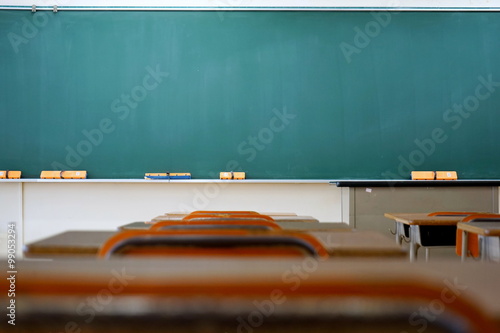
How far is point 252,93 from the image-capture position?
4.38m

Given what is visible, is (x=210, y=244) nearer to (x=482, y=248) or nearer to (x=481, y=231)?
(x=481, y=231)

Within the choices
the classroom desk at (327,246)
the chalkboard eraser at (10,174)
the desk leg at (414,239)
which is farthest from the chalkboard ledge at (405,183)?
the chalkboard eraser at (10,174)

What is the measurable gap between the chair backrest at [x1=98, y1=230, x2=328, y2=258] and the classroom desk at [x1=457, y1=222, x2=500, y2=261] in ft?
3.69

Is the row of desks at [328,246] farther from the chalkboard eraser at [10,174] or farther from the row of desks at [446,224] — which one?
the chalkboard eraser at [10,174]

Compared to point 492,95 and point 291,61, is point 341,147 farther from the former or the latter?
point 492,95

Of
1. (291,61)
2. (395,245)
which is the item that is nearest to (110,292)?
(395,245)

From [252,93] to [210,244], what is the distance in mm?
3610

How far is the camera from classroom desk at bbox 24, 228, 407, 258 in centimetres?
102

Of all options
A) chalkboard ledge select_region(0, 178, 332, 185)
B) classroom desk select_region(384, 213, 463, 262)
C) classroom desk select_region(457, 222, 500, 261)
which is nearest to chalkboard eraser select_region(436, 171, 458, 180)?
chalkboard ledge select_region(0, 178, 332, 185)

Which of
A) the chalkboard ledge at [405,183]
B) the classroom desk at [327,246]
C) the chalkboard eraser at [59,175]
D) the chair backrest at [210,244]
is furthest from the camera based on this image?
the chalkboard eraser at [59,175]

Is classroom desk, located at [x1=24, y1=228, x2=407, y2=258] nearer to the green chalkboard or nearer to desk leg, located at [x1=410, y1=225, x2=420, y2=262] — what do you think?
desk leg, located at [x1=410, y1=225, x2=420, y2=262]

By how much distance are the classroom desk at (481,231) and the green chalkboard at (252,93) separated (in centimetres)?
224

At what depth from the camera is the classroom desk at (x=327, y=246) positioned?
3.34 ft

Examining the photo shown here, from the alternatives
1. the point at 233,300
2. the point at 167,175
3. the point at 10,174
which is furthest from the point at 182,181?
the point at 233,300
